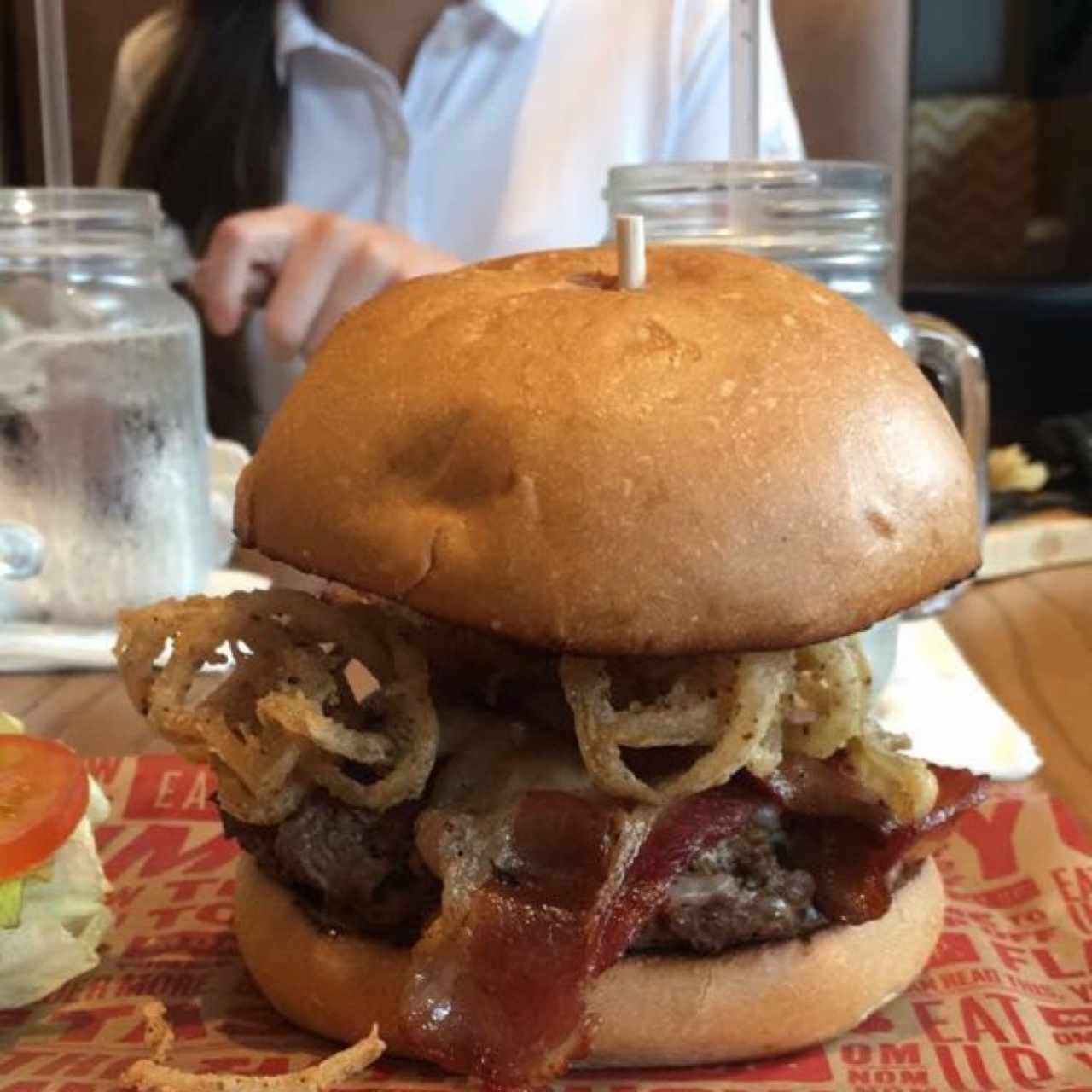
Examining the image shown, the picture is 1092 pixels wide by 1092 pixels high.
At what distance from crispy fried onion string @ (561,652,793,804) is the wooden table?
642 millimetres

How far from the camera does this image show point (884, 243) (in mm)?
1756

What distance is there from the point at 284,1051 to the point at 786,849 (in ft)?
1.16

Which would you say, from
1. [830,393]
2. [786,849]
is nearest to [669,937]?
[786,849]

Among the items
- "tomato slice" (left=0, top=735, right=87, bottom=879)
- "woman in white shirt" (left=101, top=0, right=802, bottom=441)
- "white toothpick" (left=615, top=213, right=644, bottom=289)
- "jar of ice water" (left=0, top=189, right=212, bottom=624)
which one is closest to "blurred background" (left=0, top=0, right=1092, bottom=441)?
"woman in white shirt" (left=101, top=0, right=802, bottom=441)

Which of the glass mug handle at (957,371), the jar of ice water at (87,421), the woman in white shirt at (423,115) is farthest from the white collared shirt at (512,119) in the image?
the glass mug handle at (957,371)

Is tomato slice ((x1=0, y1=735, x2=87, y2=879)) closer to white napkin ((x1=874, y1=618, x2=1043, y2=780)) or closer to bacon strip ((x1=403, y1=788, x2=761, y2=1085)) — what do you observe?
bacon strip ((x1=403, y1=788, x2=761, y2=1085))

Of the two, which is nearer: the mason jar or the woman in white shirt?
the mason jar

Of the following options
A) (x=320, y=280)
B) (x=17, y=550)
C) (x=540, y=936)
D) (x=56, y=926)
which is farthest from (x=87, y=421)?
Answer: (x=540, y=936)

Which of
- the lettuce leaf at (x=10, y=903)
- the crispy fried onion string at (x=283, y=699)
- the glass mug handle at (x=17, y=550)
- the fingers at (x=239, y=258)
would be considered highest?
the fingers at (x=239, y=258)

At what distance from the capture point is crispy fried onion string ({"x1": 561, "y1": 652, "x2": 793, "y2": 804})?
0.97 m

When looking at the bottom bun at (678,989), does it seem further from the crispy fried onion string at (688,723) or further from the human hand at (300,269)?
the human hand at (300,269)

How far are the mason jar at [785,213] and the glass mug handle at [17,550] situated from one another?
0.82 m

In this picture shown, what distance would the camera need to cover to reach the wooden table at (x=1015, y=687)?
1.70m

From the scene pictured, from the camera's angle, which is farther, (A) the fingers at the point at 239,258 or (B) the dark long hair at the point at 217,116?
(B) the dark long hair at the point at 217,116
